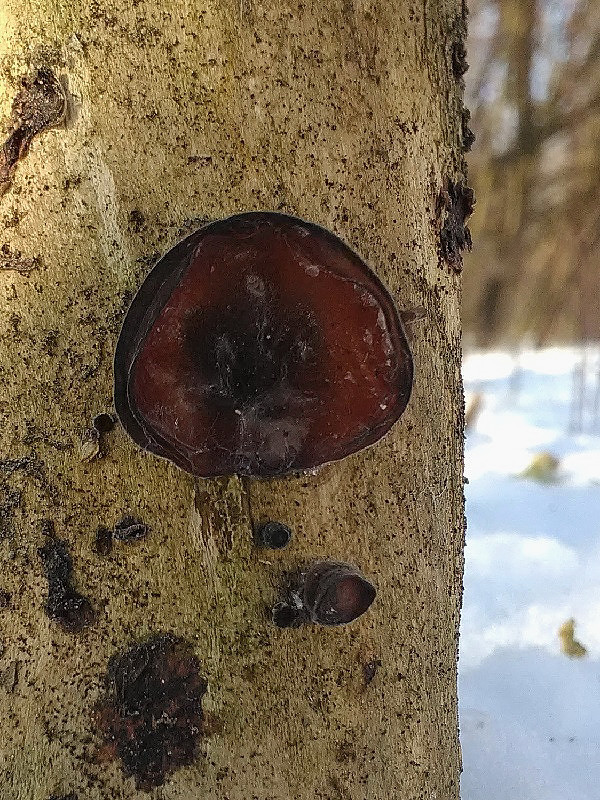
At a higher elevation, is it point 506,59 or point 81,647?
point 506,59

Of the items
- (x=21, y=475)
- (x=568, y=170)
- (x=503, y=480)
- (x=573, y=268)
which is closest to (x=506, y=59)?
(x=568, y=170)

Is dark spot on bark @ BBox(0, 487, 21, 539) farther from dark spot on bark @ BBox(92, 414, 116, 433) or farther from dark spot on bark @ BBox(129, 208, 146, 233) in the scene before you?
dark spot on bark @ BBox(129, 208, 146, 233)

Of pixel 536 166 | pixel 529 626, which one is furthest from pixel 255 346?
pixel 536 166

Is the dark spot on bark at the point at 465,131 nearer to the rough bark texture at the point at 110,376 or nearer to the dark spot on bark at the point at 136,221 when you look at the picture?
the rough bark texture at the point at 110,376

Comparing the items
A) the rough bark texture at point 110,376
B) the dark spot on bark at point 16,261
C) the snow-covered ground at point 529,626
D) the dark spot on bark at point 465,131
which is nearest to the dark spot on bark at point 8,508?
the rough bark texture at point 110,376

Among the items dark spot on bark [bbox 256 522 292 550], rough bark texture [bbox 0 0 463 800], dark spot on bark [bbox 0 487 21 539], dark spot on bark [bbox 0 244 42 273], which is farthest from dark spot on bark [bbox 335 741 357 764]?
dark spot on bark [bbox 0 244 42 273]

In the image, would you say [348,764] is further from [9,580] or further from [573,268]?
[573,268]
